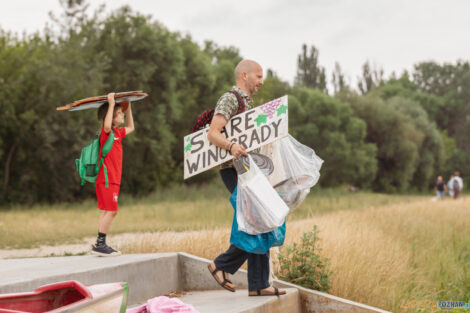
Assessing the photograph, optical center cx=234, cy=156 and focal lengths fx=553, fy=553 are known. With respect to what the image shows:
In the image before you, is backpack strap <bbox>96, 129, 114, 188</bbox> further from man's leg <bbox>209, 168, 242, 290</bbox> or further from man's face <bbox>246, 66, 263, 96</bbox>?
man's face <bbox>246, 66, 263, 96</bbox>

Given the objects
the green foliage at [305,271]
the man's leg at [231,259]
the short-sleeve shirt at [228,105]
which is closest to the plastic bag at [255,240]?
the man's leg at [231,259]

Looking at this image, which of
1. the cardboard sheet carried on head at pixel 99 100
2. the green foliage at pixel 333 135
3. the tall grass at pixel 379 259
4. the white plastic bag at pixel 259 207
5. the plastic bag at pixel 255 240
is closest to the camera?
the white plastic bag at pixel 259 207

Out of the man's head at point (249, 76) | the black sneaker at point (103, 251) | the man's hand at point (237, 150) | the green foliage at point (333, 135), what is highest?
the green foliage at point (333, 135)

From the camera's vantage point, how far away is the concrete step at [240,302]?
4176 millimetres

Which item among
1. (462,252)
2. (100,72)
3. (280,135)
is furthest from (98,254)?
(100,72)

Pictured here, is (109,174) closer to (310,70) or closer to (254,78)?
(254,78)

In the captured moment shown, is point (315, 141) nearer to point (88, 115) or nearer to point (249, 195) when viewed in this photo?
point (88, 115)

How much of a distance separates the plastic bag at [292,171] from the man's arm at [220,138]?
1.19 feet

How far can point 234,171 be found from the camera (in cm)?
457

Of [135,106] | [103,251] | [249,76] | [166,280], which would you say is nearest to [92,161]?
[103,251]

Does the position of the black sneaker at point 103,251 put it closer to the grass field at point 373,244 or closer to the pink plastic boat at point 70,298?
the grass field at point 373,244

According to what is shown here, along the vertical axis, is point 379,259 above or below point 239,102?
below

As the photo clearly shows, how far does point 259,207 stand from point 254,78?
1.15m

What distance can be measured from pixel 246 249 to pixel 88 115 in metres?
20.1
